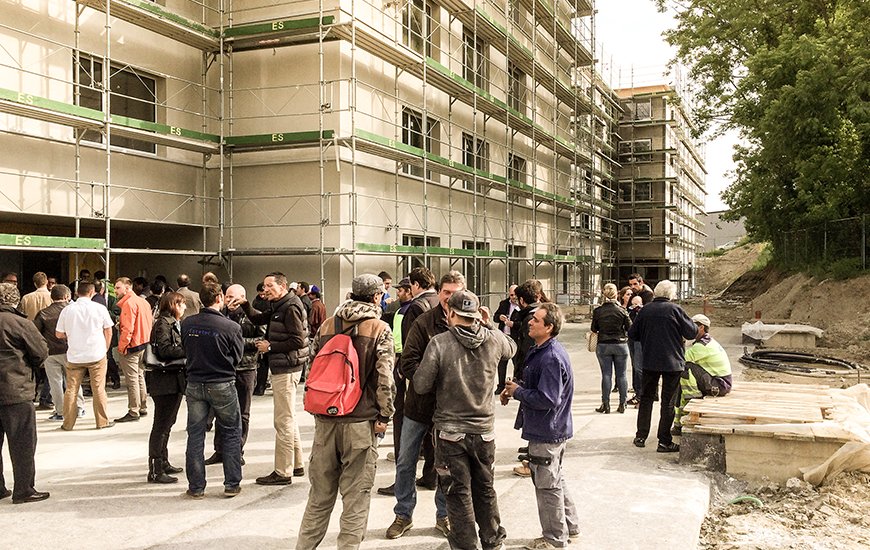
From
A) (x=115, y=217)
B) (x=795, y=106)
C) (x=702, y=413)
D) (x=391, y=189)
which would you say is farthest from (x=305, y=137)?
(x=795, y=106)

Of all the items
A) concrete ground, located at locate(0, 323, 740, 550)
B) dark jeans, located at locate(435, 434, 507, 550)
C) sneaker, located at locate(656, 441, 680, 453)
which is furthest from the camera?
sneaker, located at locate(656, 441, 680, 453)

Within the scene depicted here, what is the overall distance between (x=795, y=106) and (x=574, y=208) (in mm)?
10632

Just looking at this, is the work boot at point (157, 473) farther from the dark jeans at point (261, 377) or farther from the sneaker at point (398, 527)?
the dark jeans at point (261, 377)

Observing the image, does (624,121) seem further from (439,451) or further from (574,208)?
(439,451)

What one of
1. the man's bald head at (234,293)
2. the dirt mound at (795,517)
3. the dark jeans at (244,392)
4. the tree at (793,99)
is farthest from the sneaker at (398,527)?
the tree at (793,99)

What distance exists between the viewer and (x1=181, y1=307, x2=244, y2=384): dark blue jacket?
562 centimetres

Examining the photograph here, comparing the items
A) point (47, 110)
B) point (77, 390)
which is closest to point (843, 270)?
point (77, 390)

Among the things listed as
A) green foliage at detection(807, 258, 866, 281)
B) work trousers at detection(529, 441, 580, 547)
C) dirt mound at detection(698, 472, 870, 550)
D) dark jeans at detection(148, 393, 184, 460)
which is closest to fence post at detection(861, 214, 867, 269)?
green foliage at detection(807, 258, 866, 281)

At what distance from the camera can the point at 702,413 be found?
259 inches

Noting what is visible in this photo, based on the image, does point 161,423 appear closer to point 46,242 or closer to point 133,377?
point 133,377

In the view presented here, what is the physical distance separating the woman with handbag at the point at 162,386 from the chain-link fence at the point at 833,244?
2004cm

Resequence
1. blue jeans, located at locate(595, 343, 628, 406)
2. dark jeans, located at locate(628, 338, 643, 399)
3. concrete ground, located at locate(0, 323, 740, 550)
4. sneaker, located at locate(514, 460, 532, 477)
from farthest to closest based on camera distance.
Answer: dark jeans, located at locate(628, 338, 643, 399) → blue jeans, located at locate(595, 343, 628, 406) → sneaker, located at locate(514, 460, 532, 477) → concrete ground, located at locate(0, 323, 740, 550)

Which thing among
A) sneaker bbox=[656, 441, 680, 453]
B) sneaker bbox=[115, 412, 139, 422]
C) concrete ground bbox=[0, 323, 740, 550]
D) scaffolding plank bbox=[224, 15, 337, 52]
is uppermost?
scaffolding plank bbox=[224, 15, 337, 52]

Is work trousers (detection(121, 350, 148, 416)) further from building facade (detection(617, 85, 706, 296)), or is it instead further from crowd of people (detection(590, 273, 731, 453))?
building facade (detection(617, 85, 706, 296))
